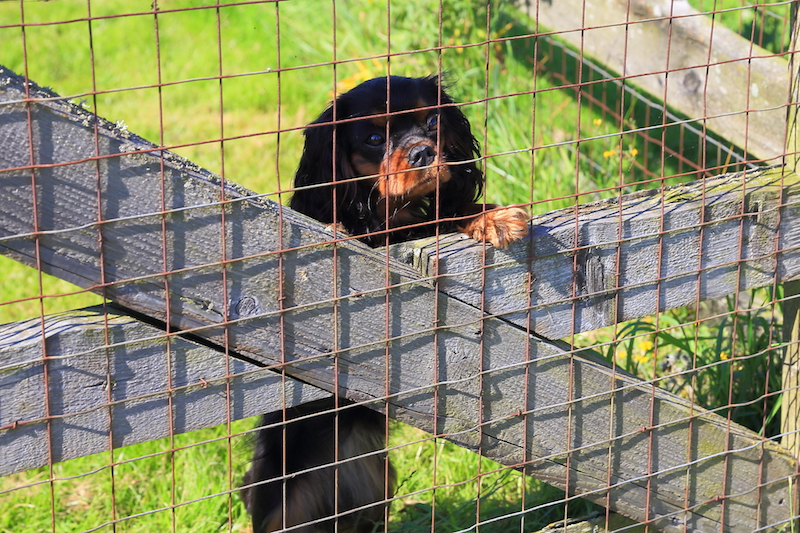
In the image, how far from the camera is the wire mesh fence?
195 centimetres

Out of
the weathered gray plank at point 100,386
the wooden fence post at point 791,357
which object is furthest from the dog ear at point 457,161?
the weathered gray plank at point 100,386

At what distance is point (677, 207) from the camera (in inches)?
102

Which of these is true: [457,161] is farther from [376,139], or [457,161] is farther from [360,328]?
[360,328]

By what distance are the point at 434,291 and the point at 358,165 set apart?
37.1 inches

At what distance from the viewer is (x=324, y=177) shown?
311 centimetres

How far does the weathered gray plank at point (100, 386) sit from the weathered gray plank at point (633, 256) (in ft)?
2.00

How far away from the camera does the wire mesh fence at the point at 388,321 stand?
6.40 feet

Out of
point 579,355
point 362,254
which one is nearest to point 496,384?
point 579,355

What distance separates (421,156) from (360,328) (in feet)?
2.61

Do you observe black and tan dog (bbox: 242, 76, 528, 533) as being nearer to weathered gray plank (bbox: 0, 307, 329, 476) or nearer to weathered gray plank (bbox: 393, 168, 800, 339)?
weathered gray plank (bbox: 393, 168, 800, 339)

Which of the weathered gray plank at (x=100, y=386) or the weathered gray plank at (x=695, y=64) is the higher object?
the weathered gray plank at (x=695, y=64)

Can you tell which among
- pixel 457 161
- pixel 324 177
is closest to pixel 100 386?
pixel 324 177

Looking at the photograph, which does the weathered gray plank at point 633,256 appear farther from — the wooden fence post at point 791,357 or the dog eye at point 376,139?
the dog eye at point 376,139

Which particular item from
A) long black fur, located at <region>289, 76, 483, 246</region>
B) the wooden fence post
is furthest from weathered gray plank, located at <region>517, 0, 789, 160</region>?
long black fur, located at <region>289, 76, 483, 246</region>
